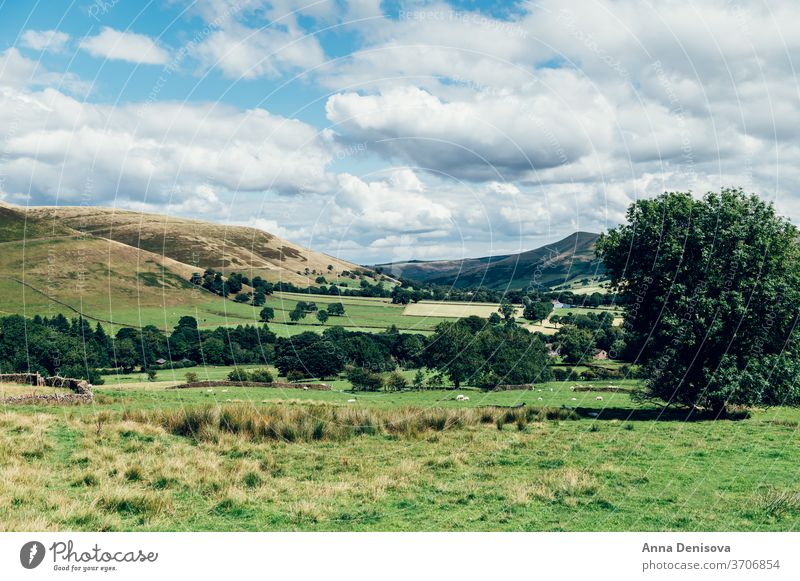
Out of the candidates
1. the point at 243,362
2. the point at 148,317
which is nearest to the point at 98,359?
the point at 243,362

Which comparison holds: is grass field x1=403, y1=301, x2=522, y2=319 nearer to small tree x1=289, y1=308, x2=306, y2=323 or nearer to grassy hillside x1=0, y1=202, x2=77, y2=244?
small tree x1=289, y1=308, x2=306, y2=323

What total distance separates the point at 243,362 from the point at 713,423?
5585 centimetres

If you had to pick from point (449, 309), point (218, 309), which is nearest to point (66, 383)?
point (449, 309)

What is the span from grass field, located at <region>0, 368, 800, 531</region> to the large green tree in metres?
2.79

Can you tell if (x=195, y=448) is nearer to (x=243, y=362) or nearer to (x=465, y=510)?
(x=465, y=510)

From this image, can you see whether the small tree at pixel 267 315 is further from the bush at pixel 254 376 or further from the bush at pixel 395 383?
the bush at pixel 395 383

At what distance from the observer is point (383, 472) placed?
53.0 ft

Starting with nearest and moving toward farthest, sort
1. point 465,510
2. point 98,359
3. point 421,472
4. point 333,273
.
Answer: point 465,510 → point 421,472 → point 98,359 → point 333,273

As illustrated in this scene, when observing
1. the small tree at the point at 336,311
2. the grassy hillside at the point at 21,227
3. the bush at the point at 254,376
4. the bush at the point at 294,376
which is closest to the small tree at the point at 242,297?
the small tree at the point at 336,311

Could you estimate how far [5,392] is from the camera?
28969 mm
